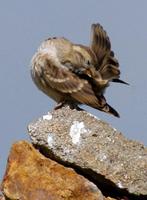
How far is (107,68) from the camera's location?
37.0 ft

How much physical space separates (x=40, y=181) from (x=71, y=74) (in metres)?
3.05

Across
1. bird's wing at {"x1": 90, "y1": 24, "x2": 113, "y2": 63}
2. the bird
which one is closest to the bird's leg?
the bird

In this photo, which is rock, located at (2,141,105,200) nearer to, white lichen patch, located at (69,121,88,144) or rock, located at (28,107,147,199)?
rock, located at (28,107,147,199)

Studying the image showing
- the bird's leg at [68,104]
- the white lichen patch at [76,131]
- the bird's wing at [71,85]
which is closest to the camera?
the white lichen patch at [76,131]

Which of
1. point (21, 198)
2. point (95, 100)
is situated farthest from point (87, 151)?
point (95, 100)

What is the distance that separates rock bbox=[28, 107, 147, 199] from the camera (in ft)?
28.4

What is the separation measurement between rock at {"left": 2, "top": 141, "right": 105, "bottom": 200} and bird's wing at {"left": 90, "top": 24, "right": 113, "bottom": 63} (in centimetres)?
328

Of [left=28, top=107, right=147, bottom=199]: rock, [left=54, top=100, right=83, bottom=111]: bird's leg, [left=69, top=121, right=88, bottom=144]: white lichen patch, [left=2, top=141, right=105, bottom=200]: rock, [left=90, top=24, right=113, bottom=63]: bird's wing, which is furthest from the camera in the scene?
[left=90, top=24, right=113, bottom=63]: bird's wing

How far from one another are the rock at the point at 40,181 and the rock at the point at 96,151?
0.61 ft

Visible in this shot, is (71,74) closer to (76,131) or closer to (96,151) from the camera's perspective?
(76,131)

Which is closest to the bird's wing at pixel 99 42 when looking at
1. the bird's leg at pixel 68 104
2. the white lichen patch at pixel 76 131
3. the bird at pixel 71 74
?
the bird at pixel 71 74

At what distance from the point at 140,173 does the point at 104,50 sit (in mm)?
3407

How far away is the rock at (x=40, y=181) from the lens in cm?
828

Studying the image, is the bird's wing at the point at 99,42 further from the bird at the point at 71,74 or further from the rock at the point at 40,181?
the rock at the point at 40,181
